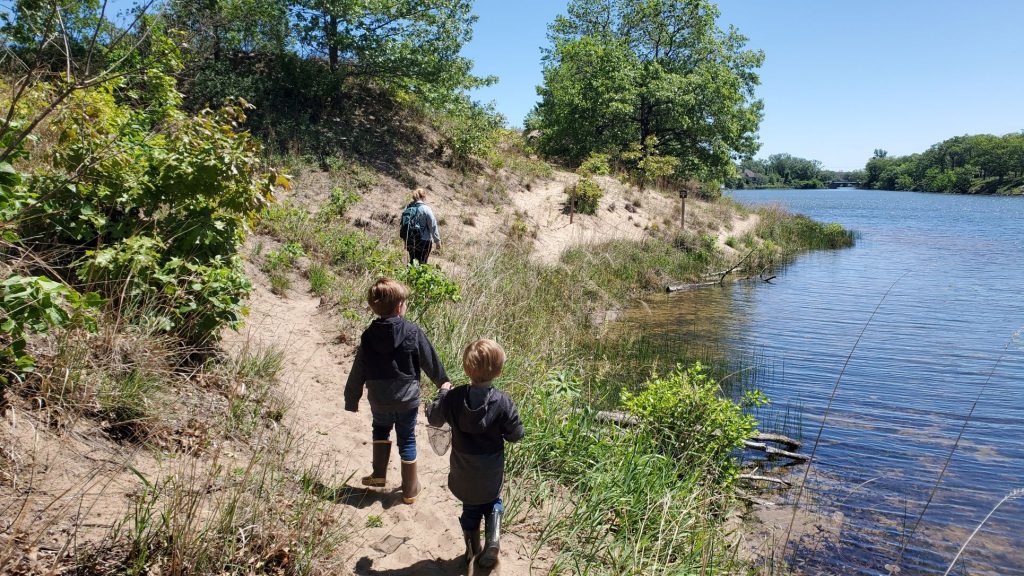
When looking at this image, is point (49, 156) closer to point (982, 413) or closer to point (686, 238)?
point (982, 413)

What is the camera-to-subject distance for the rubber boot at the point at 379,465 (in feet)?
14.0

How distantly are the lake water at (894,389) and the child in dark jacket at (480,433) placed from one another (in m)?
2.88

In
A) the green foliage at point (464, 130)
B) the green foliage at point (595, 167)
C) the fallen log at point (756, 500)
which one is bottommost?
the fallen log at point (756, 500)

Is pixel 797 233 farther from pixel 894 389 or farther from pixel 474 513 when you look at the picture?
pixel 474 513

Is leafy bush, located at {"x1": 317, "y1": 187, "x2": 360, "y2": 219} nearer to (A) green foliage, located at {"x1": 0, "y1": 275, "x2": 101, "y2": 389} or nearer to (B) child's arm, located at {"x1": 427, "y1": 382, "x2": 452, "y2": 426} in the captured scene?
(A) green foliage, located at {"x1": 0, "y1": 275, "x2": 101, "y2": 389}

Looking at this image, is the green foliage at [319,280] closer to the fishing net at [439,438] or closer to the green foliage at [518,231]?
the fishing net at [439,438]

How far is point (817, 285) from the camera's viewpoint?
1861 cm

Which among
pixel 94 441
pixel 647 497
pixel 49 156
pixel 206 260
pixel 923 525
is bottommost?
pixel 923 525

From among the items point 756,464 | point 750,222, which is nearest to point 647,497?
point 756,464

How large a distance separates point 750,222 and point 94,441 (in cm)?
2825

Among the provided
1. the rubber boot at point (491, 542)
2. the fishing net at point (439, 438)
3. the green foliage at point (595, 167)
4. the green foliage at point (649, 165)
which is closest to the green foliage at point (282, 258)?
the fishing net at point (439, 438)

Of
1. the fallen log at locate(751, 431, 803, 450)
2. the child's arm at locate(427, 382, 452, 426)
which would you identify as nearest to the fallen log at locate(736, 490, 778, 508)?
the fallen log at locate(751, 431, 803, 450)

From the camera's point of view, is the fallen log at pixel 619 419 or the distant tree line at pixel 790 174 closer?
the fallen log at pixel 619 419

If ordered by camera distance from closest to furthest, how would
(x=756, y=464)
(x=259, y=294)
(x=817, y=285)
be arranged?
(x=756, y=464) < (x=259, y=294) < (x=817, y=285)
